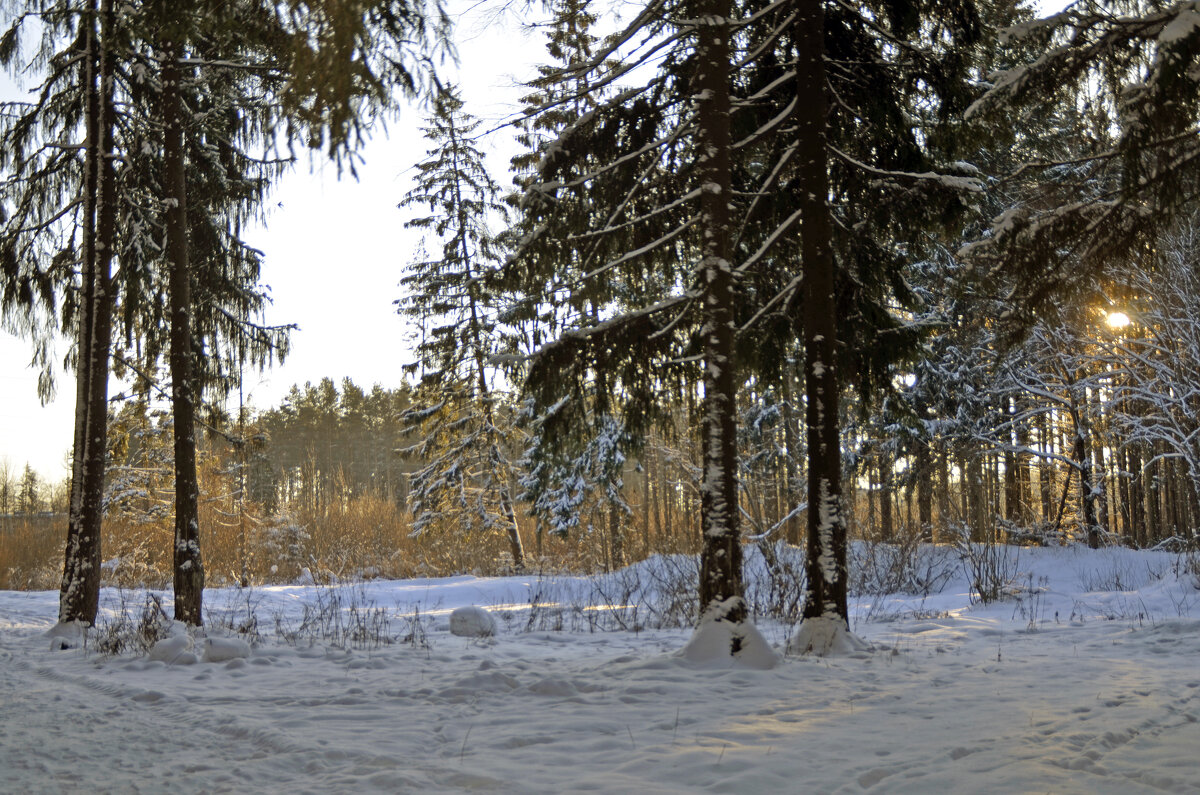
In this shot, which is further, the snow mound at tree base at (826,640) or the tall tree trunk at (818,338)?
the tall tree trunk at (818,338)

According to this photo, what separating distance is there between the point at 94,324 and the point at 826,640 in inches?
366

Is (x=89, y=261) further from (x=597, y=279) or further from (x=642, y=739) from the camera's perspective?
(x=642, y=739)

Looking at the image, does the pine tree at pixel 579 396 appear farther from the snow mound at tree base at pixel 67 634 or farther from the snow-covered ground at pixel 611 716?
the snow mound at tree base at pixel 67 634

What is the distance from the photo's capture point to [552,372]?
26.6ft

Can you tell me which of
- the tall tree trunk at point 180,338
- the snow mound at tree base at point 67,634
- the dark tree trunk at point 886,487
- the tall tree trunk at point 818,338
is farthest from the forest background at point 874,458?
the tall tree trunk at point 818,338

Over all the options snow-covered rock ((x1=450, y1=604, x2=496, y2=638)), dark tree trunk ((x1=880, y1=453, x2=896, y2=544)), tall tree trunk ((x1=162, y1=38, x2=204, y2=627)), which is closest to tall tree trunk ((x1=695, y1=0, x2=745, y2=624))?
snow-covered rock ((x1=450, y1=604, x2=496, y2=638))

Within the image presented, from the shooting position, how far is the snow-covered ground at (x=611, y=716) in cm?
367

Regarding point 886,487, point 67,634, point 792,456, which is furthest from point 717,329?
point 886,487

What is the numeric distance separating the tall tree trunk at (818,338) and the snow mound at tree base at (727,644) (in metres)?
0.98

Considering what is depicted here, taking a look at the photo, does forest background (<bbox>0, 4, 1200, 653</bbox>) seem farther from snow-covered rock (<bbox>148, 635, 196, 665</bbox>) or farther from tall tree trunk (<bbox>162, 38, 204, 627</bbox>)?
snow-covered rock (<bbox>148, 635, 196, 665</bbox>)

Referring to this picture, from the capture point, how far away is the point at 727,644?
661 cm

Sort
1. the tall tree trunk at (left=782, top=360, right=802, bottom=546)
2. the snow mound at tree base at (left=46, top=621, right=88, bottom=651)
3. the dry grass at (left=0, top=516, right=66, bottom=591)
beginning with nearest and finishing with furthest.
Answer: the snow mound at tree base at (left=46, top=621, right=88, bottom=651) < the tall tree trunk at (left=782, top=360, right=802, bottom=546) < the dry grass at (left=0, top=516, right=66, bottom=591)

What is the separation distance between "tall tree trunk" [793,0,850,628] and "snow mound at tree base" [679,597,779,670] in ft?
3.21

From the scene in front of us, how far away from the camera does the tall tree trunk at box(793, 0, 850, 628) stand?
288 inches
